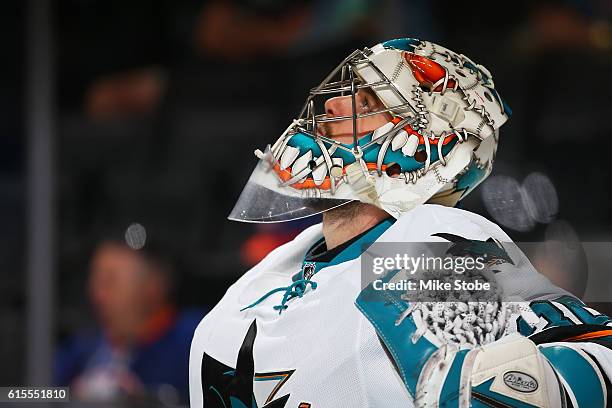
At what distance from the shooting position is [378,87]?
1528 mm

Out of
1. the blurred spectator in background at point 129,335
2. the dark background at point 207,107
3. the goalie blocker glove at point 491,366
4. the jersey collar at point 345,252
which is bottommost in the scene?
the goalie blocker glove at point 491,366

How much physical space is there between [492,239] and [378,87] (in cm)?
31

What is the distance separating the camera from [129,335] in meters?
3.25

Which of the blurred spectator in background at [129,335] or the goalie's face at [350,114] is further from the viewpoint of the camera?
the blurred spectator in background at [129,335]

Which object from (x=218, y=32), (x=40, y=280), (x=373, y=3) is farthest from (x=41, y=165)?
(x=373, y=3)

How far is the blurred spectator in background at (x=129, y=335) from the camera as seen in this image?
10.2ft

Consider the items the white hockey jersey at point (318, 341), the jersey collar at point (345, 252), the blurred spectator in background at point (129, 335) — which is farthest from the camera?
the blurred spectator in background at point (129, 335)

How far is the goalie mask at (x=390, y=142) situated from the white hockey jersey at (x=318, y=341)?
80 mm

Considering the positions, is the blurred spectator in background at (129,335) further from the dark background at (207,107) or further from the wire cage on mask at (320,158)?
the wire cage on mask at (320,158)

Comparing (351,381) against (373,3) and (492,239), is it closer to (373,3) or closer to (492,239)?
(492,239)

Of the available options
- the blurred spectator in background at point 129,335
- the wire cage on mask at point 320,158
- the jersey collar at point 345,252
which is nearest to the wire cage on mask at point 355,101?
the wire cage on mask at point 320,158

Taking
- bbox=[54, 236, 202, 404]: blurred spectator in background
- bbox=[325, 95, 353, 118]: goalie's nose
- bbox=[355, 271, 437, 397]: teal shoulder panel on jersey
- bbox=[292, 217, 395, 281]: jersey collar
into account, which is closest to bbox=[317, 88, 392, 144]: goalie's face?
bbox=[325, 95, 353, 118]: goalie's nose

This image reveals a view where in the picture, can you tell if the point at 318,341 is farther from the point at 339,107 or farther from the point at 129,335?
the point at 129,335

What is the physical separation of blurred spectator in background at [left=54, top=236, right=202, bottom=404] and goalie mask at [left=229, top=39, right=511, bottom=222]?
60.3 inches
